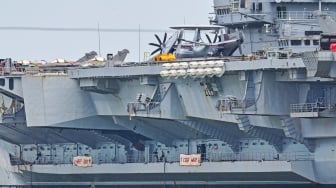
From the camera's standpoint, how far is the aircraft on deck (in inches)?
2694

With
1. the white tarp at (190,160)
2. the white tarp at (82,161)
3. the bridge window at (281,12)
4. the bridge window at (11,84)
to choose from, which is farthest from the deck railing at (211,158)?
the bridge window at (281,12)

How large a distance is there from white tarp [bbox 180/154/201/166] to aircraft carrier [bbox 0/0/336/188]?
5 cm

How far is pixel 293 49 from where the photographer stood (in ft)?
210

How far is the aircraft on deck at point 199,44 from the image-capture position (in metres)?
68.4

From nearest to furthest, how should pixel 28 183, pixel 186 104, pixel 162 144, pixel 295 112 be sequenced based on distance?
pixel 295 112 < pixel 186 104 < pixel 162 144 < pixel 28 183

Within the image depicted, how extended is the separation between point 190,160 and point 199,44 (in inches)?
271

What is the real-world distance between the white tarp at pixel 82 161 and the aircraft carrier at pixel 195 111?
9 cm

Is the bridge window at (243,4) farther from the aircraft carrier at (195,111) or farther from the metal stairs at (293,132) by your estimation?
the metal stairs at (293,132)

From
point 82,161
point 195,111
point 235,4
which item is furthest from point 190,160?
point 235,4

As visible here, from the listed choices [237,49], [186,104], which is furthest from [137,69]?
[237,49]

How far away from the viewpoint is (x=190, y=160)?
64.5 m

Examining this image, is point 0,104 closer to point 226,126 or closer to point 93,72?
point 93,72

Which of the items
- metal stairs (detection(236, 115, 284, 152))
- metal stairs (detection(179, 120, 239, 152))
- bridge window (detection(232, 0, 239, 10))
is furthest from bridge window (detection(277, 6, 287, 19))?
metal stairs (detection(236, 115, 284, 152))

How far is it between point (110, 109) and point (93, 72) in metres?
1.92
